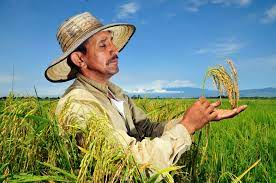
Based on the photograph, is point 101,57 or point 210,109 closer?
point 210,109

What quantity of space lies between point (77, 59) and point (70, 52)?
0.12 metres

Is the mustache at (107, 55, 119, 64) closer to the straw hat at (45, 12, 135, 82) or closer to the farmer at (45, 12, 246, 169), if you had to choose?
the farmer at (45, 12, 246, 169)

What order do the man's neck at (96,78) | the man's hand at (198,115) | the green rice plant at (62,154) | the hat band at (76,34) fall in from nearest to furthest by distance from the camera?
the green rice plant at (62,154)
the man's hand at (198,115)
the man's neck at (96,78)
the hat band at (76,34)

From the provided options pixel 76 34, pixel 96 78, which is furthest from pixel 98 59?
pixel 76 34

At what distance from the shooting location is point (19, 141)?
8.46ft

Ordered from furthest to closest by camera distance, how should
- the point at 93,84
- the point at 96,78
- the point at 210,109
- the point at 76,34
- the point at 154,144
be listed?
the point at 76,34 → the point at 96,78 → the point at 93,84 → the point at 210,109 → the point at 154,144

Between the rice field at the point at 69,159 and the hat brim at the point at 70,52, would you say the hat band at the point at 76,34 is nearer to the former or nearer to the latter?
the hat brim at the point at 70,52

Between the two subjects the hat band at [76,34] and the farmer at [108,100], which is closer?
the farmer at [108,100]

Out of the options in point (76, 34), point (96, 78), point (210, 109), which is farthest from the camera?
point (76, 34)

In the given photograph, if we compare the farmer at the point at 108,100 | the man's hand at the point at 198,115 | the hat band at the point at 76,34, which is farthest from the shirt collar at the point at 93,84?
the man's hand at the point at 198,115

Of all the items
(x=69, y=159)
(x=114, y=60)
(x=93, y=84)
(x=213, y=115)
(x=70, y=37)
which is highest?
(x=70, y=37)

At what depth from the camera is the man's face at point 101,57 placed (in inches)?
122

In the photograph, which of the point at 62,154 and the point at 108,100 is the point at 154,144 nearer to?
the point at 62,154

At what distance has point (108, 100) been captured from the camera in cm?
303
